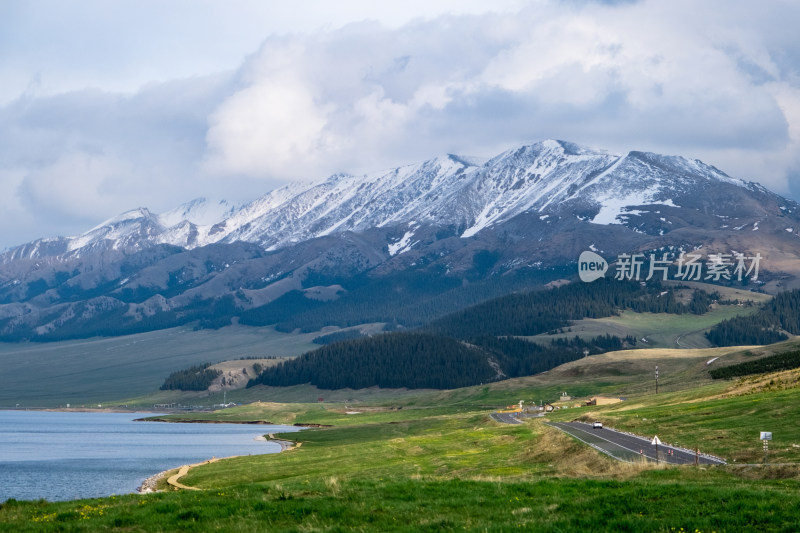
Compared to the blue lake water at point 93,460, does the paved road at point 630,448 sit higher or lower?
higher

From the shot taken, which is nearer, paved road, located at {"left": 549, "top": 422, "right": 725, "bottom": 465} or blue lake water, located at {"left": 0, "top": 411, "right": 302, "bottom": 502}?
paved road, located at {"left": 549, "top": 422, "right": 725, "bottom": 465}

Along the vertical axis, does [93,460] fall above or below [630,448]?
below

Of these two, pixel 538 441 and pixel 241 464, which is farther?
pixel 241 464

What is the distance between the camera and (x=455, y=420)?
178 meters

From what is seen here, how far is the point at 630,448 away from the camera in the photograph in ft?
251

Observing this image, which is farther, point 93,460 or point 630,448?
point 93,460

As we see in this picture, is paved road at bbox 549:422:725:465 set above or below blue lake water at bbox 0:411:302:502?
above

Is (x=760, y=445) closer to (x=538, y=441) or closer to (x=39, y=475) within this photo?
(x=538, y=441)

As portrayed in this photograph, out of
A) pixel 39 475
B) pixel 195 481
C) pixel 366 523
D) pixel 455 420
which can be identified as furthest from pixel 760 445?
pixel 455 420

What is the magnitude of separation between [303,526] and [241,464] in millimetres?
73567

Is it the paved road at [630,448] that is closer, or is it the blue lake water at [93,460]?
the paved road at [630,448]

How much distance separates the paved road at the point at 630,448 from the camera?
6469cm

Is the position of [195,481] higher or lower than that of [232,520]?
lower

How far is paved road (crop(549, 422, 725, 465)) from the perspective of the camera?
212 ft
